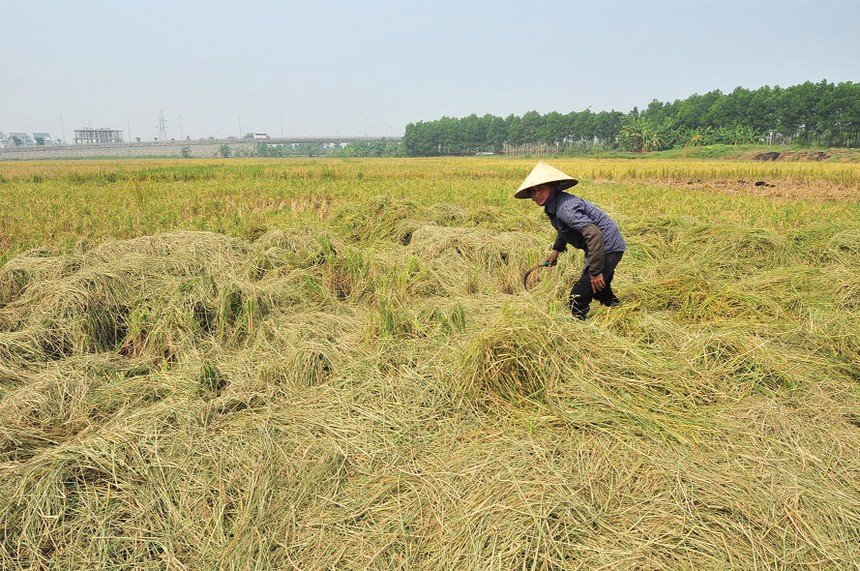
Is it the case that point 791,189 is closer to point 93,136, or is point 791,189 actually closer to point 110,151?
point 110,151

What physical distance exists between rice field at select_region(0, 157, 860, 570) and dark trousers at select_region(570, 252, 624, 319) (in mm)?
196

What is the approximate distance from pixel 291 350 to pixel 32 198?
490 inches

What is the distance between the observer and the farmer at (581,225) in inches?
129

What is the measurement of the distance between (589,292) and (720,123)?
79.1 meters

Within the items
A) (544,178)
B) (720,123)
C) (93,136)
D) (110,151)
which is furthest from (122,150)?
(544,178)

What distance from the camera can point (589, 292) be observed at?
142 inches

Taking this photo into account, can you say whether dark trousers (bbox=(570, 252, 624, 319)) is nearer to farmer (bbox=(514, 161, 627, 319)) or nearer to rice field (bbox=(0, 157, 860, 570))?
farmer (bbox=(514, 161, 627, 319))

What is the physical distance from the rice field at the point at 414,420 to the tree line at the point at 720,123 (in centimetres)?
6894

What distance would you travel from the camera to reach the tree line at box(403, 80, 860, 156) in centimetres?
5669

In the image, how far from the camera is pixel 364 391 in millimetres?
2811

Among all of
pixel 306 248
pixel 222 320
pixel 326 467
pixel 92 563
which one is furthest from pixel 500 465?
pixel 306 248

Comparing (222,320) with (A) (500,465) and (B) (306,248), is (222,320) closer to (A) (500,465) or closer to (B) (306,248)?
(B) (306,248)

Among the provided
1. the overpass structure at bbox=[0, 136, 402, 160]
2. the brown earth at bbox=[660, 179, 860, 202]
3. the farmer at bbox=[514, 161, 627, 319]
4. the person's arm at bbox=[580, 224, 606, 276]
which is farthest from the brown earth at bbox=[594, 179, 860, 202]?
the overpass structure at bbox=[0, 136, 402, 160]

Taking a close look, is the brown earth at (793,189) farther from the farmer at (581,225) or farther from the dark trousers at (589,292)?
the farmer at (581,225)
